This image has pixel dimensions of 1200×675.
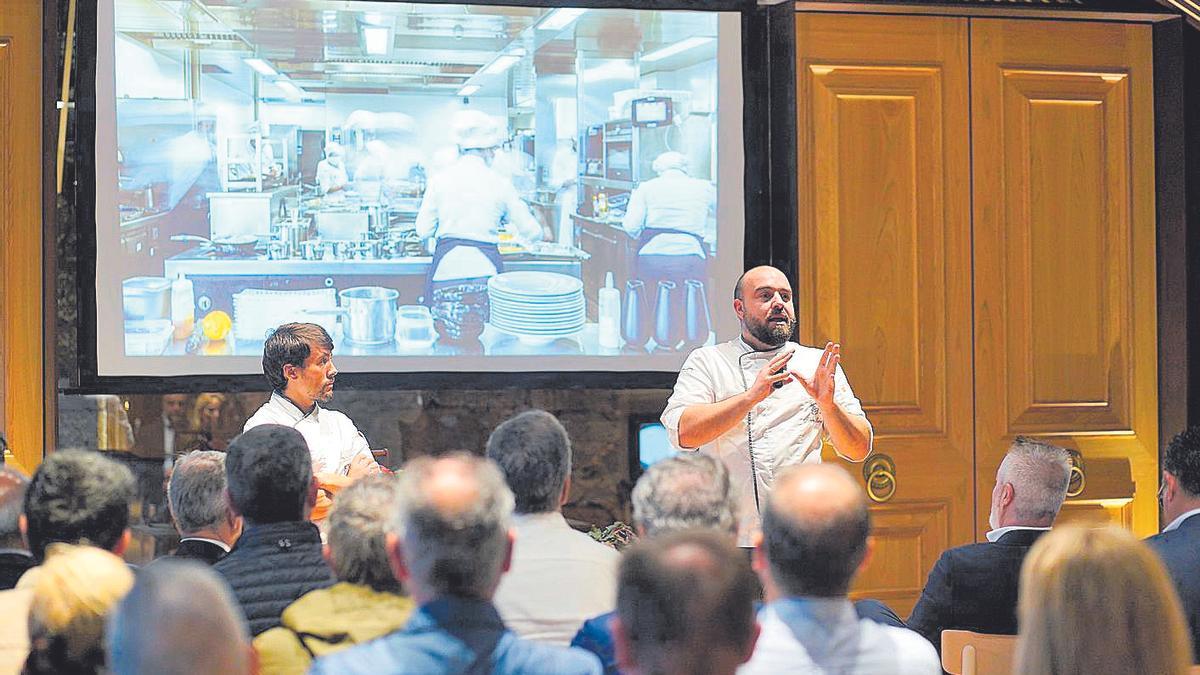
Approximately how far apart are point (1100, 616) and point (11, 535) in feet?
6.57

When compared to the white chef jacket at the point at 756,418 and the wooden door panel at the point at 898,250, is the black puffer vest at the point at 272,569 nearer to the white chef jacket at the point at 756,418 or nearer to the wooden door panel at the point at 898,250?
the white chef jacket at the point at 756,418

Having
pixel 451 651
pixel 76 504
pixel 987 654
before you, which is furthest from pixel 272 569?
pixel 987 654

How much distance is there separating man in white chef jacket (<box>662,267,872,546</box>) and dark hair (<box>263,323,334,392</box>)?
3.53 ft

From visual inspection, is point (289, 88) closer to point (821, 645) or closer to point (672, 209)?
point (672, 209)

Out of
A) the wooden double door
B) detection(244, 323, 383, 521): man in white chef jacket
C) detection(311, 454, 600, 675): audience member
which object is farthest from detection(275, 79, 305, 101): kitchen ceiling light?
detection(311, 454, 600, 675): audience member

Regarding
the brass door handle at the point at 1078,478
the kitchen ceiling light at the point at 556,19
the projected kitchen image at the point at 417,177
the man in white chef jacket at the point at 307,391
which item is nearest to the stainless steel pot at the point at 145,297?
the projected kitchen image at the point at 417,177

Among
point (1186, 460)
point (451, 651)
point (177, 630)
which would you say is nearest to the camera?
point (177, 630)

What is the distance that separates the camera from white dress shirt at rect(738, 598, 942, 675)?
2012 mm

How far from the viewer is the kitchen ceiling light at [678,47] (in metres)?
5.57

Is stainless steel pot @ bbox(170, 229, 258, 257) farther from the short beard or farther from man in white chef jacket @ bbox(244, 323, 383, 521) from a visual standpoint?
the short beard

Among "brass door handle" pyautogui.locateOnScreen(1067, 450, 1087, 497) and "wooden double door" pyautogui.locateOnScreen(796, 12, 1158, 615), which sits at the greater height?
"wooden double door" pyautogui.locateOnScreen(796, 12, 1158, 615)

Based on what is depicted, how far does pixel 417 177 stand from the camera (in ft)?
18.0

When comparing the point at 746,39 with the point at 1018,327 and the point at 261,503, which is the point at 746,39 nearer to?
the point at 1018,327

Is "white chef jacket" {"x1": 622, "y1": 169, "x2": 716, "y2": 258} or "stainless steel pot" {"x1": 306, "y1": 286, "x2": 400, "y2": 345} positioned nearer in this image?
"stainless steel pot" {"x1": 306, "y1": 286, "x2": 400, "y2": 345}
